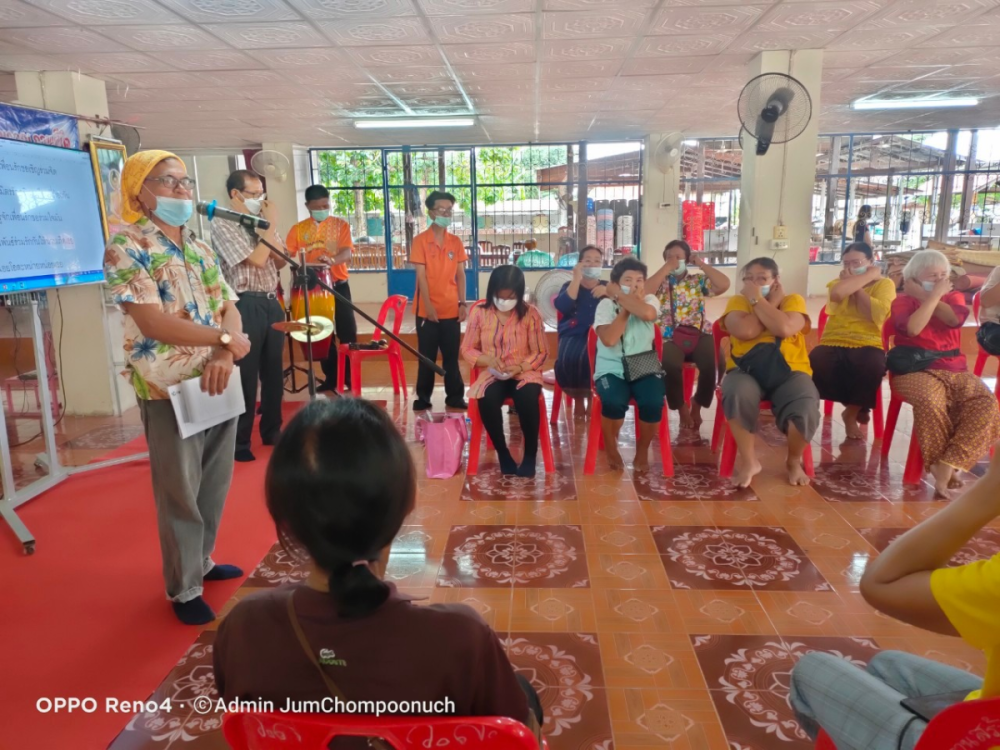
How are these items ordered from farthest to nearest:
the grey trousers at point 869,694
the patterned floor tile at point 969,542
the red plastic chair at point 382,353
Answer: the red plastic chair at point 382,353 < the patterned floor tile at point 969,542 < the grey trousers at point 869,694

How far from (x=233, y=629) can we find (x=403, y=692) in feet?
0.85

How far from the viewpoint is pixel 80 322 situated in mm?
4578

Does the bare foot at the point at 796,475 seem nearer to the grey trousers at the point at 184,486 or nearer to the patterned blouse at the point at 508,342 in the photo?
the patterned blouse at the point at 508,342

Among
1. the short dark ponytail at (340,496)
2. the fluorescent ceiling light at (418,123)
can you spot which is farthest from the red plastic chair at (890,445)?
the fluorescent ceiling light at (418,123)

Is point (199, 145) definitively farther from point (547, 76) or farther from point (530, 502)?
point (530, 502)

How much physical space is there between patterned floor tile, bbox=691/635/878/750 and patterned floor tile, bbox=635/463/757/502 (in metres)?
1.14

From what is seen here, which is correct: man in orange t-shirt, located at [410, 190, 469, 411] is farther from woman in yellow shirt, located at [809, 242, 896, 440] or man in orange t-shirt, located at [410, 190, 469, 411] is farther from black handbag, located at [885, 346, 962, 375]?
black handbag, located at [885, 346, 962, 375]

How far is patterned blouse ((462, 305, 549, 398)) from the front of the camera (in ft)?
11.3

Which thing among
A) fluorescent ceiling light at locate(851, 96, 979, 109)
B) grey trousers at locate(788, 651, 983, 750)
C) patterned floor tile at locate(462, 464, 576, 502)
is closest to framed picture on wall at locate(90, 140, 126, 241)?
patterned floor tile at locate(462, 464, 576, 502)

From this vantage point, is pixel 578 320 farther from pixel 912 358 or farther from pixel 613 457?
pixel 912 358

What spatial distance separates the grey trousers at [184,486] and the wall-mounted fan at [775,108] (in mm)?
3414

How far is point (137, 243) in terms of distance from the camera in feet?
6.29

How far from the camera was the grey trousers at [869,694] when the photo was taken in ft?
3.29

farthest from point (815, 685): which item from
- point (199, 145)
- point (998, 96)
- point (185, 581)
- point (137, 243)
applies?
point (199, 145)
